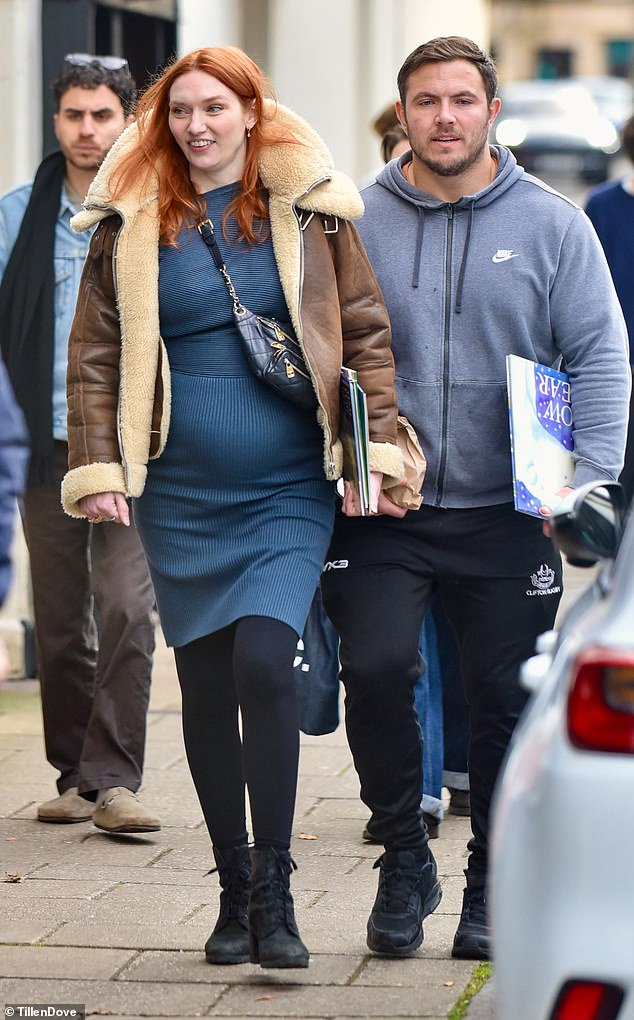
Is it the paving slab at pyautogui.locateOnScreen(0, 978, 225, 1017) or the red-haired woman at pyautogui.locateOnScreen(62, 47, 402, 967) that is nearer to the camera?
the paving slab at pyautogui.locateOnScreen(0, 978, 225, 1017)

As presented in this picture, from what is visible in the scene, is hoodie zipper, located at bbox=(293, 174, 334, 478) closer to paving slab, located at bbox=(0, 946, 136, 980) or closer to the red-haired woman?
the red-haired woman

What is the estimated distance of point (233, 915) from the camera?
4242mm

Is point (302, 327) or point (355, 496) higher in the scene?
point (302, 327)

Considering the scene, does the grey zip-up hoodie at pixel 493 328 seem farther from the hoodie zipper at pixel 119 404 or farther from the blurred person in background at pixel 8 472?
the blurred person in background at pixel 8 472

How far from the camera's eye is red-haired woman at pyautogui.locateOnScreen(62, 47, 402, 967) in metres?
4.20

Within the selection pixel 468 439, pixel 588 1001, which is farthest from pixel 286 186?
pixel 588 1001

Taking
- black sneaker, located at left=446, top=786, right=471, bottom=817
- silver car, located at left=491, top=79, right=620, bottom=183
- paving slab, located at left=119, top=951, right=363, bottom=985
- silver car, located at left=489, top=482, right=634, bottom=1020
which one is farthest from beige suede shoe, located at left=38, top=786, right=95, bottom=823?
silver car, located at left=491, top=79, right=620, bottom=183

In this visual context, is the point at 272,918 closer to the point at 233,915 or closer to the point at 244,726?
the point at 233,915

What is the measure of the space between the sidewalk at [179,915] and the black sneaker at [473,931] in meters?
0.04

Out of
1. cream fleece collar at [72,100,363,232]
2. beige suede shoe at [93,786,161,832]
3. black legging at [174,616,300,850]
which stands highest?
cream fleece collar at [72,100,363,232]

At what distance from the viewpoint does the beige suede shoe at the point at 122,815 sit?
17.9ft

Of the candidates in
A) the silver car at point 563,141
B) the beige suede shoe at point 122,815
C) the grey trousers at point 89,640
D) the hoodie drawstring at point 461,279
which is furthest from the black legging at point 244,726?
the silver car at point 563,141

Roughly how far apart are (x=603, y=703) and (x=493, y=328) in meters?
1.81

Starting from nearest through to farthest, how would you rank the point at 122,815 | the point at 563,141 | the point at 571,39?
1. the point at 122,815
2. the point at 563,141
3. the point at 571,39
